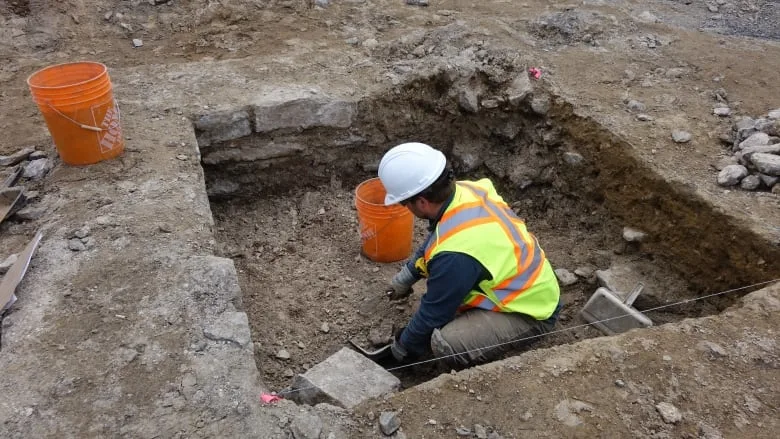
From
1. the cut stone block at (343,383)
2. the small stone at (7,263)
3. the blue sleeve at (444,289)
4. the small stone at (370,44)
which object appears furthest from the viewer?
the small stone at (370,44)

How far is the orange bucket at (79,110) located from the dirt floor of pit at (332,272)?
42.1 inches

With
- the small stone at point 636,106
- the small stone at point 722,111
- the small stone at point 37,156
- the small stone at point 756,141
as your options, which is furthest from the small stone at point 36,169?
the small stone at point 722,111

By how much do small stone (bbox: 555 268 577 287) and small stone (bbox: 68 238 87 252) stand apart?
3124 mm

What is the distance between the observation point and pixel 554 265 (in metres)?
4.35

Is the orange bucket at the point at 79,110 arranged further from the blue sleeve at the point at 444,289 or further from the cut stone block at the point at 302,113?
the blue sleeve at the point at 444,289

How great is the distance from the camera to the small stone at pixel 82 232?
3.14 meters

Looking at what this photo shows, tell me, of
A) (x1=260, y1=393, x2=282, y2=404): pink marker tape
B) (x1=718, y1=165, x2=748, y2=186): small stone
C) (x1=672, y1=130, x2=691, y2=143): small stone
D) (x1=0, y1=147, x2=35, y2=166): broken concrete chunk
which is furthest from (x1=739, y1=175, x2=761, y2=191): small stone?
(x1=0, y1=147, x2=35, y2=166): broken concrete chunk

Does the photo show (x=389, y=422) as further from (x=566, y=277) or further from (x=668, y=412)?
→ (x=566, y=277)

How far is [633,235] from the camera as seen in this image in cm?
404

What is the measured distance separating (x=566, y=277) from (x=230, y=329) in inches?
98.4

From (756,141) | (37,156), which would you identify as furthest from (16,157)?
(756,141)

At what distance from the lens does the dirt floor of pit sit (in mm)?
3609

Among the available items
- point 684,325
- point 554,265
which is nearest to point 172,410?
point 684,325

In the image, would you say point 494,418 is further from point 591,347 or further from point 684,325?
point 684,325
